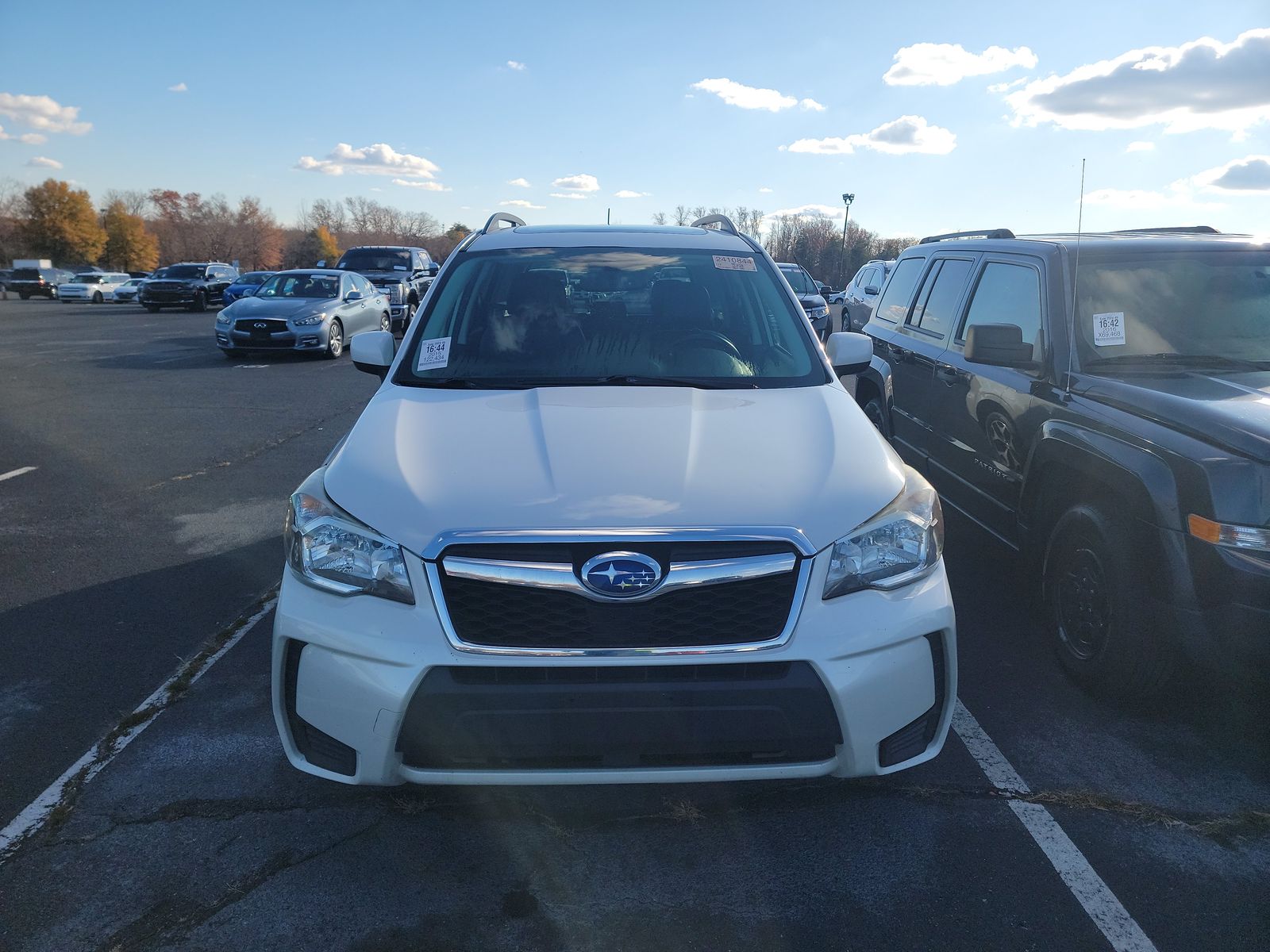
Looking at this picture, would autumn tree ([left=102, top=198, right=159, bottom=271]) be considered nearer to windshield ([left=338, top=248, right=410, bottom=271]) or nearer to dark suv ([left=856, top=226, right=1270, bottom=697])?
windshield ([left=338, top=248, right=410, bottom=271])

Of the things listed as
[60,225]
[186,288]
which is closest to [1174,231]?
[186,288]

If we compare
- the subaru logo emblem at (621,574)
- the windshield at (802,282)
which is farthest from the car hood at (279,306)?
Result: the subaru logo emblem at (621,574)

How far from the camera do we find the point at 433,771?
2.50 metres

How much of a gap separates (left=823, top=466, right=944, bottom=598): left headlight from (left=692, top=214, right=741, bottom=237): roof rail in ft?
8.34

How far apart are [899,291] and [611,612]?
5285 mm

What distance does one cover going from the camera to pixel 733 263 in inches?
169

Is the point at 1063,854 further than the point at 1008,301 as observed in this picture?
No

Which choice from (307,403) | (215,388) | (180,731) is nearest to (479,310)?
(180,731)

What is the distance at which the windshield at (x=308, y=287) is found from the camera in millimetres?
18078

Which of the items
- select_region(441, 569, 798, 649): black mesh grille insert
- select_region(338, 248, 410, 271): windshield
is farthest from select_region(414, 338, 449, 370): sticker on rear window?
select_region(338, 248, 410, 271): windshield

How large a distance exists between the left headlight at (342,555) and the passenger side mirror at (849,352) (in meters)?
2.28

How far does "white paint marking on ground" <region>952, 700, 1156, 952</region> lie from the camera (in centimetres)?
250

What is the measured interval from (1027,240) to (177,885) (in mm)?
4878

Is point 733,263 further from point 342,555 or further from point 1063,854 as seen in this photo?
point 1063,854
